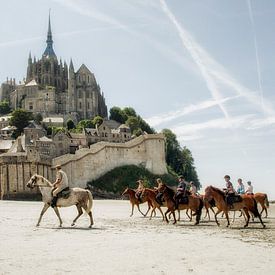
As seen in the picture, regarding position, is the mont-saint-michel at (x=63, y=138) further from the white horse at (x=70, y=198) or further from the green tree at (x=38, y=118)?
the white horse at (x=70, y=198)

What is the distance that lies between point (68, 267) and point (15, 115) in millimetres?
99838

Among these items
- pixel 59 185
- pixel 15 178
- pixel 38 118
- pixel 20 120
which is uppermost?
pixel 38 118

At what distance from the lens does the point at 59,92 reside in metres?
130

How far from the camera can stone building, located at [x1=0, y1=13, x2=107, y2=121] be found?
123250 millimetres

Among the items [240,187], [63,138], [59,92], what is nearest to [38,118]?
[59,92]

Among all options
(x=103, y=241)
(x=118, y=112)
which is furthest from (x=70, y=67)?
(x=103, y=241)

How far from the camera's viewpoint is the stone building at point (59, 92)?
12325 cm

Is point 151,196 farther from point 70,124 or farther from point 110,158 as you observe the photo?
point 70,124

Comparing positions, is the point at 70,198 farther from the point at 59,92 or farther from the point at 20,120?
the point at 59,92

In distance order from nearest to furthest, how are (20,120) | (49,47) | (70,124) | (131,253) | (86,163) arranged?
(131,253), (86,163), (20,120), (70,124), (49,47)

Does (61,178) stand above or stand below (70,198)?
above

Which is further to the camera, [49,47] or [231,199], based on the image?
[49,47]

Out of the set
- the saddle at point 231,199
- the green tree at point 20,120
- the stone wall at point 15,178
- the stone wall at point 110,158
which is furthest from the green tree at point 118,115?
the saddle at point 231,199

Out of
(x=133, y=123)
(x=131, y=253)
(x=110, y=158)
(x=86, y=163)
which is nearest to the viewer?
(x=131, y=253)
